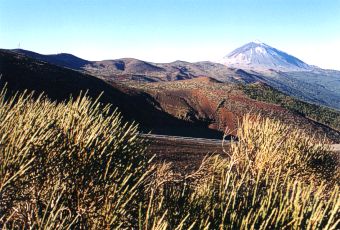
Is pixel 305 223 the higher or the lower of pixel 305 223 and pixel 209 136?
the higher

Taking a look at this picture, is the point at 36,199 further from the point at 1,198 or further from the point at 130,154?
the point at 130,154

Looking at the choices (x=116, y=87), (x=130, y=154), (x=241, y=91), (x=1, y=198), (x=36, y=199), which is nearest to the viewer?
(x=1, y=198)

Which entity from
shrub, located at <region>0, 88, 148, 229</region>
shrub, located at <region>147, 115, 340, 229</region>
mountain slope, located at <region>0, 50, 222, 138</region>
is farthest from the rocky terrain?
shrub, located at <region>0, 88, 148, 229</region>

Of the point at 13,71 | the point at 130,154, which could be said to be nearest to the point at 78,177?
the point at 130,154

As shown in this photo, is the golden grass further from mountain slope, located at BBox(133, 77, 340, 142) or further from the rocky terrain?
mountain slope, located at BBox(133, 77, 340, 142)

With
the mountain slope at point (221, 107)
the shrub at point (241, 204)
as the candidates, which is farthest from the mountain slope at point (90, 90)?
the shrub at point (241, 204)

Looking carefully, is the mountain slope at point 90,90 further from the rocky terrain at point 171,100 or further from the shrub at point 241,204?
the shrub at point 241,204

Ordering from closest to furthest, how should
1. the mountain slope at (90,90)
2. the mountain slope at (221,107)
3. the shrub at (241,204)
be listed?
the shrub at (241,204) → the mountain slope at (90,90) → the mountain slope at (221,107)

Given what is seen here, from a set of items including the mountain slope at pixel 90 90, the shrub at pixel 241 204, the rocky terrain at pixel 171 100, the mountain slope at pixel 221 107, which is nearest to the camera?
the shrub at pixel 241 204

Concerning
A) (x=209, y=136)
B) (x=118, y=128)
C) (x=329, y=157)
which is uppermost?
(x=118, y=128)

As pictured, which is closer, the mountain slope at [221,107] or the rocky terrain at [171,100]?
the rocky terrain at [171,100]

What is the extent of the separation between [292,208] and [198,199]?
156 centimetres

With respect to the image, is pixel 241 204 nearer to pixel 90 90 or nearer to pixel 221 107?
pixel 90 90

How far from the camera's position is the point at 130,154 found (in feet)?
26.8
